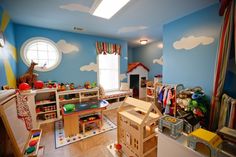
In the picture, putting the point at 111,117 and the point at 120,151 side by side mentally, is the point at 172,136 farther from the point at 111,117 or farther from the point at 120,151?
the point at 111,117

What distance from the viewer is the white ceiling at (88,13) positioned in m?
2.02

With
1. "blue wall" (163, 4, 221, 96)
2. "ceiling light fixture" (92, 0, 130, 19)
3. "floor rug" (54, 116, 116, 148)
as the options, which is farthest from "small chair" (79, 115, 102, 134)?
"ceiling light fixture" (92, 0, 130, 19)

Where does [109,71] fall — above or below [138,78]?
above

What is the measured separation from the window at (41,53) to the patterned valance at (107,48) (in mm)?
1396

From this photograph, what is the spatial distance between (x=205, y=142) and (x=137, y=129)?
0.84 meters

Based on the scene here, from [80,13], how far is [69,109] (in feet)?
7.11

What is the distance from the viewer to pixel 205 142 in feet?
2.83

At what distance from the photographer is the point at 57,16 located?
8.18ft

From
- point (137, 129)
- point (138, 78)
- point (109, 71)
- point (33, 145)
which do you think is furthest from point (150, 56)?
point (33, 145)

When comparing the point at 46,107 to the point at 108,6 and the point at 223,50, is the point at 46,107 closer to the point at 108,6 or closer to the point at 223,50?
the point at 108,6

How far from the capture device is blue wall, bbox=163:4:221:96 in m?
2.18

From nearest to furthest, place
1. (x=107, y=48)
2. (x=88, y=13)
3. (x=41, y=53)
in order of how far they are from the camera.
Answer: (x=88, y=13) < (x=41, y=53) < (x=107, y=48)

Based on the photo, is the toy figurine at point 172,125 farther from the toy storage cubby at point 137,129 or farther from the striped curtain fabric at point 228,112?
the striped curtain fabric at point 228,112

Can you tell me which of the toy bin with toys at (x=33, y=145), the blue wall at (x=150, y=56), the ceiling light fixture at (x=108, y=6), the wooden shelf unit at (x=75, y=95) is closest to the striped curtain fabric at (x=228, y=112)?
the ceiling light fixture at (x=108, y=6)
